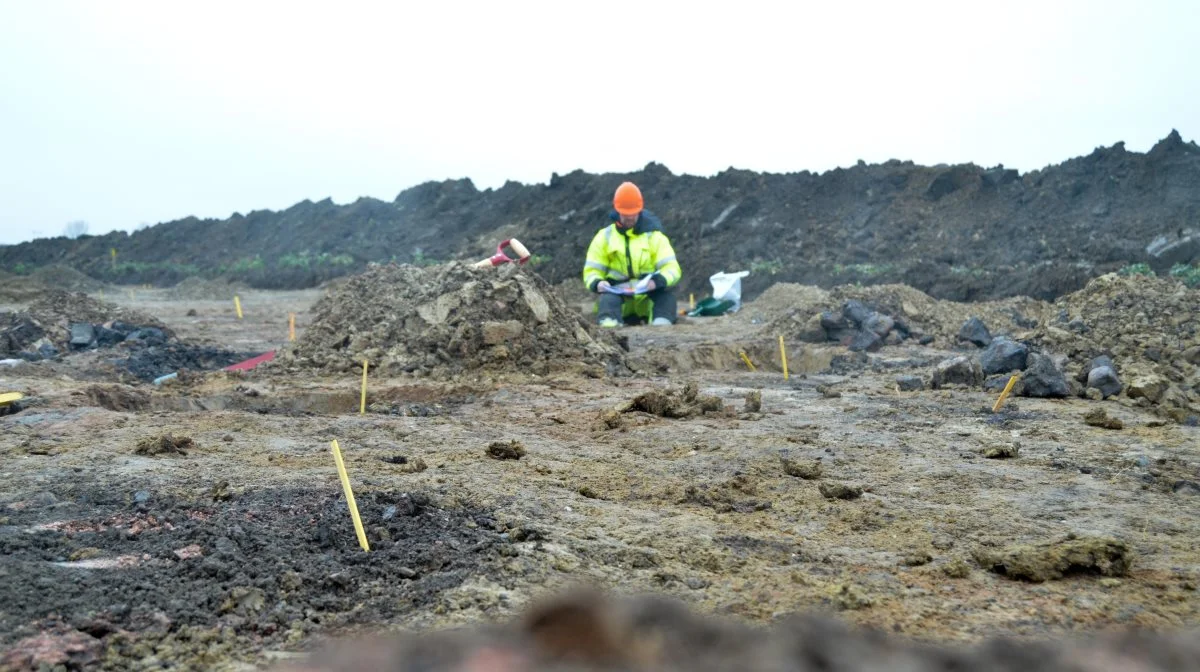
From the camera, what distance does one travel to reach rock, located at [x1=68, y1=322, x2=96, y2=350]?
463 inches

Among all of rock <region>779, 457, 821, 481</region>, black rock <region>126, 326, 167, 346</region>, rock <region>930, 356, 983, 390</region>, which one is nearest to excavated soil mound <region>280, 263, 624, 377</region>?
black rock <region>126, 326, 167, 346</region>

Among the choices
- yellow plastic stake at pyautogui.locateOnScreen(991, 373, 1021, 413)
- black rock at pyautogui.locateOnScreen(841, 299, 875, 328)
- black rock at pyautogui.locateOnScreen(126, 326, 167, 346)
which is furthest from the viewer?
black rock at pyautogui.locateOnScreen(126, 326, 167, 346)

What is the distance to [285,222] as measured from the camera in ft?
119

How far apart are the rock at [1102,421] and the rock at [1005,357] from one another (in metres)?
1.67

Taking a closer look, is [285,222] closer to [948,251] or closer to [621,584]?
[948,251]

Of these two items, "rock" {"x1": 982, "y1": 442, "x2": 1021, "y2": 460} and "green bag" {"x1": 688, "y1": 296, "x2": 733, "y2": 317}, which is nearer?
"rock" {"x1": 982, "y1": 442, "x2": 1021, "y2": 460}

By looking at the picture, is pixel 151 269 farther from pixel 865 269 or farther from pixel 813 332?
pixel 813 332

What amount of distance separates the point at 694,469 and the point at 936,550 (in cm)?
171

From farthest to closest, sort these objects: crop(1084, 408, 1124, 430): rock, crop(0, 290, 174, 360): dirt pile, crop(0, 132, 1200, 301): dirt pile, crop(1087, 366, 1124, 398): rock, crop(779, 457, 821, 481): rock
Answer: crop(0, 132, 1200, 301): dirt pile < crop(0, 290, 174, 360): dirt pile < crop(1087, 366, 1124, 398): rock < crop(1084, 408, 1124, 430): rock < crop(779, 457, 821, 481): rock

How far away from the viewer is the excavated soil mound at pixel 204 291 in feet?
79.6

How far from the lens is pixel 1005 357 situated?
8.58 metres

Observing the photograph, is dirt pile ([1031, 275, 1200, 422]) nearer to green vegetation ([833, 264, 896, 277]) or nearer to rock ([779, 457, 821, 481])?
rock ([779, 457, 821, 481])

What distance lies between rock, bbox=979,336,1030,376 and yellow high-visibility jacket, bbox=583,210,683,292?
210 inches

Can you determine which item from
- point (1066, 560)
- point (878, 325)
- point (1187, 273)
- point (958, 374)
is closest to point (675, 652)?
point (1066, 560)
